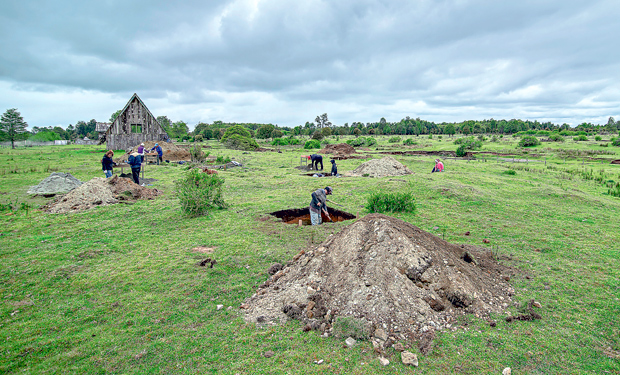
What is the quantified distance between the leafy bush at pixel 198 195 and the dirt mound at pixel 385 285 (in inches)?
215

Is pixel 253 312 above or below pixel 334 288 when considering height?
below

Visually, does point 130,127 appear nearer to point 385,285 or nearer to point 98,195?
point 98,195

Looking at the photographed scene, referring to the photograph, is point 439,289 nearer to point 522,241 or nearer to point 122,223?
point 522,241

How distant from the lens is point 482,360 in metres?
3.71

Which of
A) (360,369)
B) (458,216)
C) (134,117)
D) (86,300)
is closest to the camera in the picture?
(360,369)

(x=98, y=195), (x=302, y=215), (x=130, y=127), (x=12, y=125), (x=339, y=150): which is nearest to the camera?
(x=302, y=215)

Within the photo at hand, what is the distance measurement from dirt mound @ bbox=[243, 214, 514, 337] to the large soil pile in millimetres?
9043

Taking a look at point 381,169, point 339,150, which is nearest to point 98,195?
point 381,169

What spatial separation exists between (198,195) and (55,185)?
770cm

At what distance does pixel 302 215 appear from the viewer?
10812 millimetres

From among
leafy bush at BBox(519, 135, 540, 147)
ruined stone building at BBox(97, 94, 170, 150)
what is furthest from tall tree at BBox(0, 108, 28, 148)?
leafy bush at BBox(519, 135, 540, 147)

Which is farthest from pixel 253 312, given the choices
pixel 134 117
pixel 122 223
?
pixel 134 117

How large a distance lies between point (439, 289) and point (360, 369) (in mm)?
2024

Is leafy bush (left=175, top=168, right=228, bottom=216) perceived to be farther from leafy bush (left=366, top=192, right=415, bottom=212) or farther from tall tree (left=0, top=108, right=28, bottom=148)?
tall tree (left=0, top=108, right=28, bottom=148)
